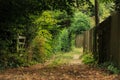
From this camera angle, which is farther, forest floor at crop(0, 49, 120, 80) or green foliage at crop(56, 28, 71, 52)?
green foliage at crop(56, 28, 71, 52)

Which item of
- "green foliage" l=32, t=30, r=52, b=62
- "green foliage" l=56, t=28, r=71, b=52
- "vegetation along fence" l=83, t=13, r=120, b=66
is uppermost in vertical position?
"vegetation along fence" l=83, t=13, r=120, b=66

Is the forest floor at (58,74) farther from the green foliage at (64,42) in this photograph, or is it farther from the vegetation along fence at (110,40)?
the green foliage at (64,42)

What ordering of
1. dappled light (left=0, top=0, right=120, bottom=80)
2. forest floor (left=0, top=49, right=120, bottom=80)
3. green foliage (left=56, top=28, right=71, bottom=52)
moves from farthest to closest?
green foliage (left=56, top=28, right=71, bottom=52)
dappled light (left=0, top=0, right=120, bottom=80)
forest floor (left=0, top=49, right=120, bottom=80)

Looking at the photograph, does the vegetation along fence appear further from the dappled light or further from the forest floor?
the forest floor

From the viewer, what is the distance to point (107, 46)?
13.4m

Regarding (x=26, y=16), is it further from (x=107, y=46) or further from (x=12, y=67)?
(x=107, y=46)

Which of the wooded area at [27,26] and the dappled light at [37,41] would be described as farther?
the wooded area at [27,26]

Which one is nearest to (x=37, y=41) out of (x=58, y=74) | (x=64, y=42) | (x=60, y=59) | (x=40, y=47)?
(x=40, y=47)

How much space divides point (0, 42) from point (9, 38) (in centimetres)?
108

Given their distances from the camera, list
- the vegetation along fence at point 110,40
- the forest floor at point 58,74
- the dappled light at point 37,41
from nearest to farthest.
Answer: the forest floor at point 58,74 → the vegetation along fence at point 110,40 → the dappled light at point 37,41

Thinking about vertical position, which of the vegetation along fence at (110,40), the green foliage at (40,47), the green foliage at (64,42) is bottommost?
the green foliage at (64,42)

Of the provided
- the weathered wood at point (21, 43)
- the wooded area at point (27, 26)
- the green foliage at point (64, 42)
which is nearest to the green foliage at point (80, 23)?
the green foliage at point (64, 42)

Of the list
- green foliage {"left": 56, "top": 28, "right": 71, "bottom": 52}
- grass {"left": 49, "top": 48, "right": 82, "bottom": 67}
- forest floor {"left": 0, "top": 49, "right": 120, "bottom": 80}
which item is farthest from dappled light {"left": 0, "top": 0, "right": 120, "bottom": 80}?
green foliage {"left": 56, "top": 28, "right": 71, "bottom": 52}

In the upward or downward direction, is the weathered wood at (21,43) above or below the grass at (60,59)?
above
